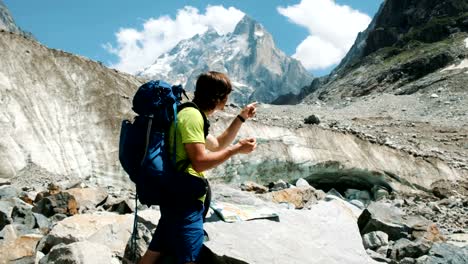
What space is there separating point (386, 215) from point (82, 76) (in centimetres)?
1262

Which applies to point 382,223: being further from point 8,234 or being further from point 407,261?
point 8,234

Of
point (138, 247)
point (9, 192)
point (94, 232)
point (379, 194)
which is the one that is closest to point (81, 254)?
point (138, 247)

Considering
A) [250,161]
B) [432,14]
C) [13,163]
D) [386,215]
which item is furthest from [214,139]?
[432,14]

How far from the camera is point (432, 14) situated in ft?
Result: 407

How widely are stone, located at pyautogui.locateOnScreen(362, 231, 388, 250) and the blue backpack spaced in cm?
552

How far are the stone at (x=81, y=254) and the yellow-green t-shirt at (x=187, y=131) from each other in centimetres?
227

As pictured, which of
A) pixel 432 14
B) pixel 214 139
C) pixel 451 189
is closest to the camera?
pixel 214 139

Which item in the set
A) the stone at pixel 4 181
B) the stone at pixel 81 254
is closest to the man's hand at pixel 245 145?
the stone at pixel 81 254

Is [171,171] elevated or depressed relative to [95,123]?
depressed

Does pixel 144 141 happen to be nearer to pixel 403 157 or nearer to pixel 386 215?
pixel 386 215

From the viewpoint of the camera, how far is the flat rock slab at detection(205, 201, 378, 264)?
236 inches

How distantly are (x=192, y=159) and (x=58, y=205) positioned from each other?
303 inches

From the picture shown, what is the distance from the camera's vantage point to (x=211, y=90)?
5.16 m

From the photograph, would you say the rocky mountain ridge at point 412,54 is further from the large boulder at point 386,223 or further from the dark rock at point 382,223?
the dark rock at point 382,223
